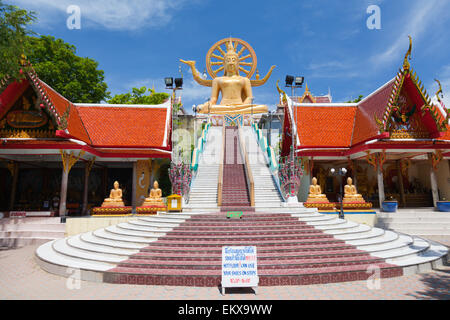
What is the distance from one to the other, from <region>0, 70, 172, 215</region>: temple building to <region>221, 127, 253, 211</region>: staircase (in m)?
3.85

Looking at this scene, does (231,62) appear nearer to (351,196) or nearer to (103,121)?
(103,121)

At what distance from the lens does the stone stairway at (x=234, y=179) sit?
12203 mm

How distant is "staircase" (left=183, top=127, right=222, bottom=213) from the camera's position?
11609mm

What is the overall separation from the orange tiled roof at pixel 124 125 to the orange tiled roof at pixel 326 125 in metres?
8.58

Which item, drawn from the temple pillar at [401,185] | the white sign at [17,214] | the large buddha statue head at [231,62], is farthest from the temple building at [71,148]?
the large buddha statue head at [231,62]

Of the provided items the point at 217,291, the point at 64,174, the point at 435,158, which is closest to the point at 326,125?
the point at 435,158

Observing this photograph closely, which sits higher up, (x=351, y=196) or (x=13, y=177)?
(x=13, y=177)

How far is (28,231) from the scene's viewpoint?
11.5 m

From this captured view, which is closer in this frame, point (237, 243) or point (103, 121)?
point (237, 243)

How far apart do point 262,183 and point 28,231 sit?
11.1 meters

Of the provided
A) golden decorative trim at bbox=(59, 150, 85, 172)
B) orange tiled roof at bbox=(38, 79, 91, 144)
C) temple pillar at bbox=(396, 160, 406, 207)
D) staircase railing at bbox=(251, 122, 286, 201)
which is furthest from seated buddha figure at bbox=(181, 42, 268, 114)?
golden decorative trim at bbox=(59, 150, 85, 172)

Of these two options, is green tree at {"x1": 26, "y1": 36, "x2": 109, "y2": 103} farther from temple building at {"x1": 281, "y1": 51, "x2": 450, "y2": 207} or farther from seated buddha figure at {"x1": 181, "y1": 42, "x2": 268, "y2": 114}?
temple building at {"x1": 281, "y1": 51, "x2": 450, "y2": 207}
